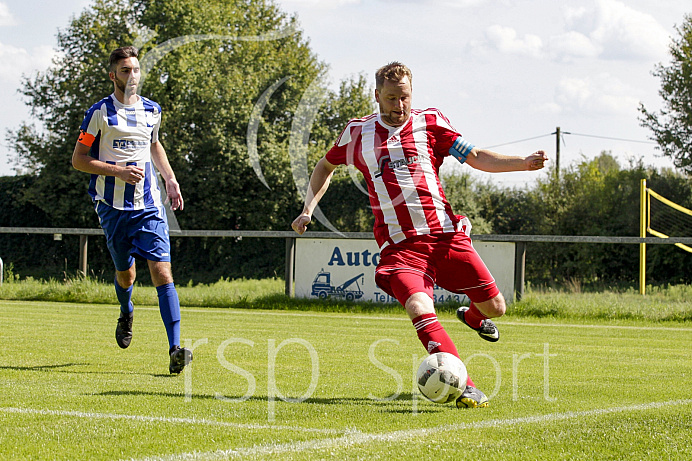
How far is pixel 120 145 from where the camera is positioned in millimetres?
6391

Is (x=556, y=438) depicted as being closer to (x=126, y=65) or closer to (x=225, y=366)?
(x=225, y=366)

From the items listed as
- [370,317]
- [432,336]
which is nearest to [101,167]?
[432,336]

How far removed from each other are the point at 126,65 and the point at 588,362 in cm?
470

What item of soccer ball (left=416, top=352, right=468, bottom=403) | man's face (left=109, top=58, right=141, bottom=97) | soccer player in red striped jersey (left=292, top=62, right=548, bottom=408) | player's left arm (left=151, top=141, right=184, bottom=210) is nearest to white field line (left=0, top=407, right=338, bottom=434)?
soccer ball (left=416, top=352, right=468, bottom=403)

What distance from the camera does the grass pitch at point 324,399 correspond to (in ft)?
11.2

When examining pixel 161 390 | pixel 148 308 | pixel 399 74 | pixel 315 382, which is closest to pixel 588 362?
pixel 315 382

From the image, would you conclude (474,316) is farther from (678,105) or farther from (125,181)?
(678,105)

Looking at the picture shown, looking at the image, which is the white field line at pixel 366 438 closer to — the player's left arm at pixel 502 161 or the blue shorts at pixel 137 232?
the player's left arm at pixel 502 161

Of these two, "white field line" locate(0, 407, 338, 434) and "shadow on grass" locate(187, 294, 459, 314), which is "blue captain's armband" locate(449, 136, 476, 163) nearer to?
"white field line" locate(0, 407, 338, 434)

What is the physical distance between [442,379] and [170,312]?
2573 mm

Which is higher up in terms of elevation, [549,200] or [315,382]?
[549,200]

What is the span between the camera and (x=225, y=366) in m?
6.14

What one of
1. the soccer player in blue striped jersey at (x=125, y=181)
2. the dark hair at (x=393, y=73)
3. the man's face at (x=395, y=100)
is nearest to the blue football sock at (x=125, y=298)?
the soccer player in blue striped jersey at (x=125, y=181)

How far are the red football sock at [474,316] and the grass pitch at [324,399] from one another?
1.27 ft
